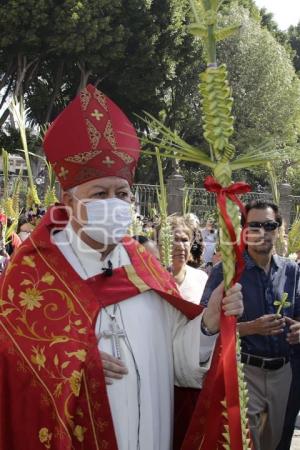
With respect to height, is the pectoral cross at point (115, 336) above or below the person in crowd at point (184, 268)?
below

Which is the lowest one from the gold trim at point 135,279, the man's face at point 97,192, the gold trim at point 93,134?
the gold trim at point 135,279

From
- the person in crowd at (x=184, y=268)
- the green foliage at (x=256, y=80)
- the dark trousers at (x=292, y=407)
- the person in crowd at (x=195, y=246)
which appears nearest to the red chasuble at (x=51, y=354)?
the dark trousers at (x=292, y=407)

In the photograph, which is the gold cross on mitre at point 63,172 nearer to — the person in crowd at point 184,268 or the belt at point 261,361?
the belt at point 261,361

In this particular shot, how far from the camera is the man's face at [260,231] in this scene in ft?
13.6

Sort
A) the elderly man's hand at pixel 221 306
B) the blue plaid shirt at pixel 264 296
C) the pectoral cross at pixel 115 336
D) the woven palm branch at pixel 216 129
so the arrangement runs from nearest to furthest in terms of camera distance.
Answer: the woven palm branch at pixel 216 129
the elderly man's hand at pixel 221 306
the pectoral cross at pixel 115 336
the blue plaid shirt at pixel 264 296

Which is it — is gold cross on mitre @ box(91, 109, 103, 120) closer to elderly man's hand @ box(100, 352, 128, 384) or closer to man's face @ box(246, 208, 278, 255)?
elderly man's hand @ box(100, 352, 128, 384)

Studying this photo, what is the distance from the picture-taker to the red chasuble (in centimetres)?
243

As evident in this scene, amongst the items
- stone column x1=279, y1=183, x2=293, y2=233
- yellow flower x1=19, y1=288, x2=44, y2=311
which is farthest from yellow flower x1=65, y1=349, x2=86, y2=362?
stone column x1=279, y1=183, x2=293, y2=233

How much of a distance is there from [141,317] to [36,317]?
423 millimetres

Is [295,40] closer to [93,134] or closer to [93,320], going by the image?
[93,134]

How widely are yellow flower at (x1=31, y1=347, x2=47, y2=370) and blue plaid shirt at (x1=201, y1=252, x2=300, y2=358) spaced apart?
1723 mm

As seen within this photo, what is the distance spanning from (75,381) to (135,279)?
515 mm

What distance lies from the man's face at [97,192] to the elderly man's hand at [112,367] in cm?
55

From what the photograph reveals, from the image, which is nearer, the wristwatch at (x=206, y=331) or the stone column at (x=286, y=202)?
the wristwatch at (x=206, y=331)
